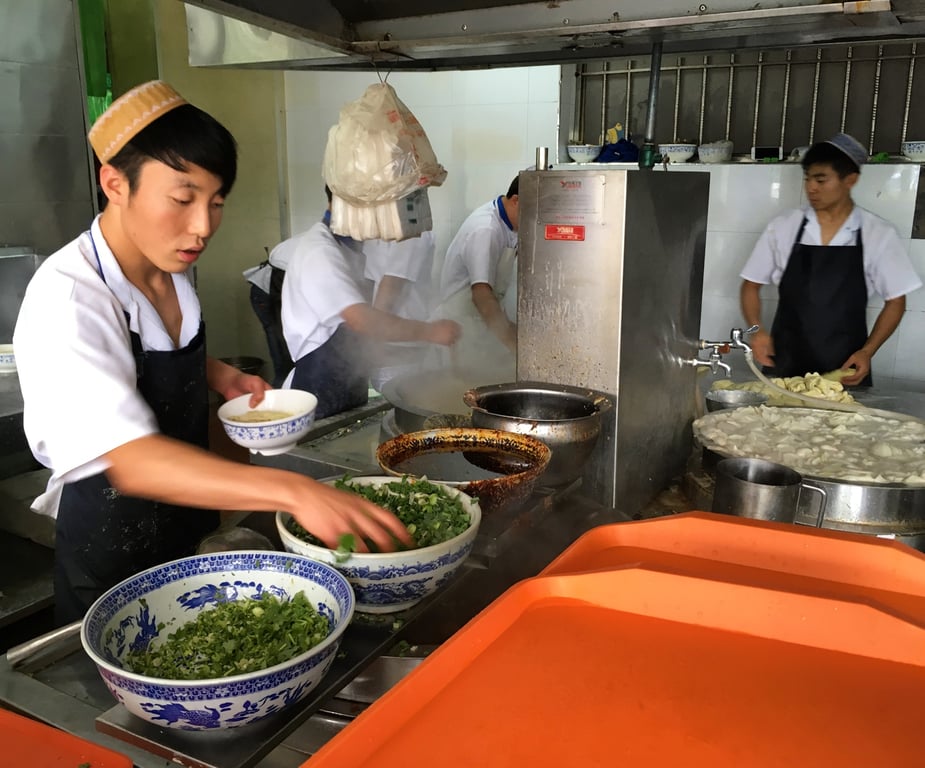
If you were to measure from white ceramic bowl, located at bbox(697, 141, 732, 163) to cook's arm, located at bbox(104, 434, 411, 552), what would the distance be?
3.78 metres

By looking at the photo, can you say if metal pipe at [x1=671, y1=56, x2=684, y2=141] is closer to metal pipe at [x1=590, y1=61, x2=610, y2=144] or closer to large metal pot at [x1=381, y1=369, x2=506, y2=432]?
metal pipe at [x1=590, y1=61, x2=610, y2=144]

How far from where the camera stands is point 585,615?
856 millimetres

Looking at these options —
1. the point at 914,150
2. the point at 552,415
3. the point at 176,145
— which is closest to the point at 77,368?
the point at 176,145

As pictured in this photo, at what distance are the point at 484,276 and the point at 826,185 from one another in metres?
1.76

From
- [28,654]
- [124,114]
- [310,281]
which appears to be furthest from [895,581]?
[310,281]

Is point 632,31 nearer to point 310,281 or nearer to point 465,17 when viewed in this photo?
point 465,17

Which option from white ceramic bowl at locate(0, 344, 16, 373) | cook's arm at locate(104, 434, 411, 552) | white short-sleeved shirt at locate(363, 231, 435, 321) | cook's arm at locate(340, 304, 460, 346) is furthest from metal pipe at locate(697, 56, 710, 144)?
cook's arm at locate(104, 434, 411, 552)

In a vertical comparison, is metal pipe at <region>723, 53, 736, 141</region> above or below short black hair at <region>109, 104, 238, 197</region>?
above

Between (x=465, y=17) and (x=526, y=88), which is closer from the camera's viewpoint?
(x=465, y=17)

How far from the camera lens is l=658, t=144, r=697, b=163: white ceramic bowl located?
4.35 meters

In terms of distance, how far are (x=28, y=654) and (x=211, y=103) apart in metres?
4.71

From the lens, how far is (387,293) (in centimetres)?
351

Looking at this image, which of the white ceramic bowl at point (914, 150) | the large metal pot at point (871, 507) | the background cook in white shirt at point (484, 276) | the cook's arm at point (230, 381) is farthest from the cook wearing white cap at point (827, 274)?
the cook's arm at point (230, 381)

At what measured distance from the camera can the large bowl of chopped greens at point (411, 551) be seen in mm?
1106
